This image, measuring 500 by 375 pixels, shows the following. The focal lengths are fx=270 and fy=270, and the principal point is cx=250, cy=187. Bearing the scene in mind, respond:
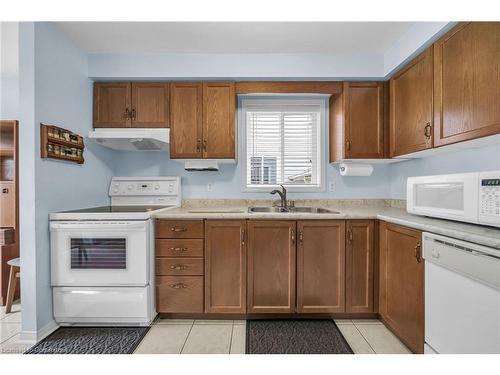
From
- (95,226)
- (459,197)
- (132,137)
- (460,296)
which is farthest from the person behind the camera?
(132,137)

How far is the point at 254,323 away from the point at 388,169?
209cm

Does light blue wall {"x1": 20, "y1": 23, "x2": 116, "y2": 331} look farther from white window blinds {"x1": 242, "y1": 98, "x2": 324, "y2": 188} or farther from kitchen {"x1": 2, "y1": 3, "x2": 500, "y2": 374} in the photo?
white window blinds {"x1": 242, "y1": 98, "x2": 324, "y2": 188}

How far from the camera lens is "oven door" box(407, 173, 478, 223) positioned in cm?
145

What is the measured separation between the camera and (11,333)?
2.02 metres

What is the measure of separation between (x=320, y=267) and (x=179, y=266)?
1.15m

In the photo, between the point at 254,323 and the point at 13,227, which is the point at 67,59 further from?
the point at 254,323

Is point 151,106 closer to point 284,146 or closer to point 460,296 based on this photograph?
point 284,146

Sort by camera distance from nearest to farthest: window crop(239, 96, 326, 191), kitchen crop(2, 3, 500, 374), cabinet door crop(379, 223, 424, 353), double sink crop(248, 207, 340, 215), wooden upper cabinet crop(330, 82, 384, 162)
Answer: kitchen crop(2, 3, 500, 374) < cabinet door crop(379, 223, 424, 353) < wooden upper cabinet crop(330, 82, 384, 162) < double sink crop(248, 207, 340, 215) < window crop(239, 96, 326, 191)

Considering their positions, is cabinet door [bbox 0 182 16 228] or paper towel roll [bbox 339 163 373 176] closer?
cabinet door [bbox 0 182 16 228]

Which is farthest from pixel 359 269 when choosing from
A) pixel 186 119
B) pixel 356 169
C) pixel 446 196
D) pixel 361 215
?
pixel 186 119

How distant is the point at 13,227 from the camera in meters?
2.61

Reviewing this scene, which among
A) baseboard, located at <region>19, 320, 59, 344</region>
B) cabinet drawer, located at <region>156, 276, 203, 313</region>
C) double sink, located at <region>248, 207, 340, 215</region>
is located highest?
double sink, located at <region>248, 207, 340, 215</region>

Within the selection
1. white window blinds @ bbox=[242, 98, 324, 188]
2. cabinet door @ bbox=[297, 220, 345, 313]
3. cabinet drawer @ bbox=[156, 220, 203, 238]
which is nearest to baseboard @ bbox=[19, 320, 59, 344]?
cabinet drawer @ bbox=[156, 220, 203, 238]

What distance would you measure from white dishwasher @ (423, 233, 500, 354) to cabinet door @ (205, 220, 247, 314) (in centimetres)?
127
